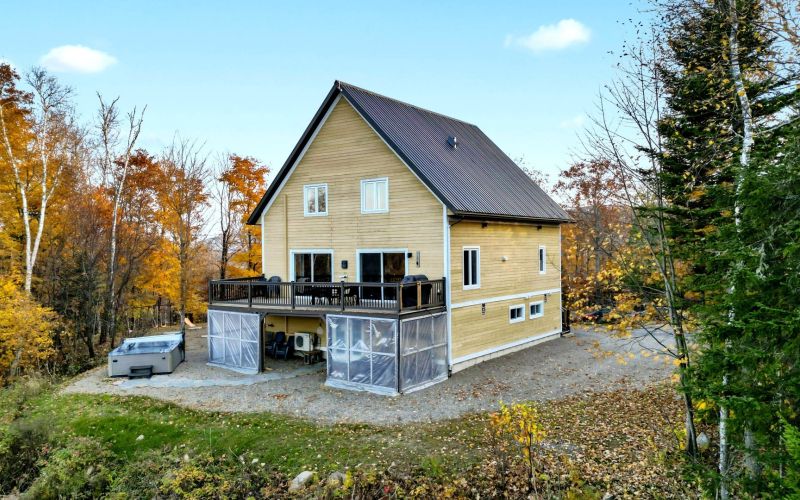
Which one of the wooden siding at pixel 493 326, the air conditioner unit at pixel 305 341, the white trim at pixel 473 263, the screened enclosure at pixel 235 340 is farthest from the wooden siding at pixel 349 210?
the screened enclosure at pixel 235 340

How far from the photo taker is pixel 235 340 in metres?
17.2

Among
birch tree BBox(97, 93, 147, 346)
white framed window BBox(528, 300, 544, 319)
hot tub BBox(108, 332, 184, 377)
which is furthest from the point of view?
birch tree BBox(97, 93, 147, 346)

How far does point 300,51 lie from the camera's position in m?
20.6

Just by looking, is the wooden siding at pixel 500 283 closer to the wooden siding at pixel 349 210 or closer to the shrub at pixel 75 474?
the wooden siding at pixel 349 210

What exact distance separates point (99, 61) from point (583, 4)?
27.2 metres

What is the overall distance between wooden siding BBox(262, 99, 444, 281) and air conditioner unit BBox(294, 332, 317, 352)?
2.37 meters

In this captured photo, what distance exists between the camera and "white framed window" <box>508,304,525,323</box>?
61.3 feet

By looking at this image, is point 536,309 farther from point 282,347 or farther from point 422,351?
point 282,347

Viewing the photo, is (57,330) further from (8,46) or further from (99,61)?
(99,61)

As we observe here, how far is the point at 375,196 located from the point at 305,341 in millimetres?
6049

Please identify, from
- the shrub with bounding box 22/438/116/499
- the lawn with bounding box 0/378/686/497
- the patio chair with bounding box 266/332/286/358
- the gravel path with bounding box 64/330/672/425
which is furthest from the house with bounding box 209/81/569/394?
the shrub with bounding box 22/438/116/499

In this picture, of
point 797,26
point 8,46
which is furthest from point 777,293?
point 8,46

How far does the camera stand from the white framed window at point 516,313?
18.7m

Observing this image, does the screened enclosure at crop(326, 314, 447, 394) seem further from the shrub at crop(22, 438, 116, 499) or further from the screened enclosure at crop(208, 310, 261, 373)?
the shrub at crop(22, 438, 116, 499)
